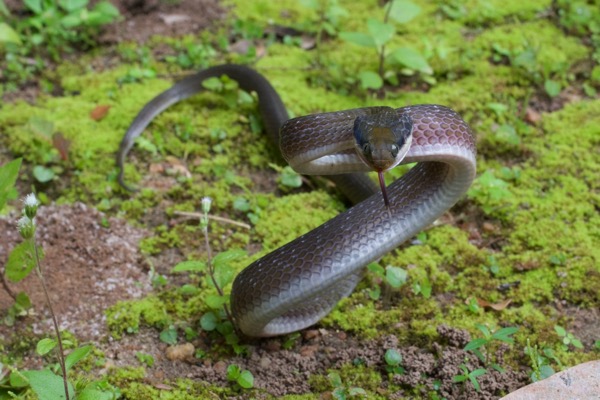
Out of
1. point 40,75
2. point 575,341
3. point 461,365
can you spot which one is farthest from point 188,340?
point 40,75

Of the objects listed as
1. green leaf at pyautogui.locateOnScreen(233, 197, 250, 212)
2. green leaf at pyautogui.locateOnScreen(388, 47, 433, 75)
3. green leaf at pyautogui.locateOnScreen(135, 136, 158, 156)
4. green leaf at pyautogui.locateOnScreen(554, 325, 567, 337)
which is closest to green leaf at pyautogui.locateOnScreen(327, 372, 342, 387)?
green leaf at pyautogui.locateOnScreen(554, 325, 567, 337)

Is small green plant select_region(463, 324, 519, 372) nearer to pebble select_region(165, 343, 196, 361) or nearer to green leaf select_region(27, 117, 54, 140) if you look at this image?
pebble select_region(165, 343, 196, 361)

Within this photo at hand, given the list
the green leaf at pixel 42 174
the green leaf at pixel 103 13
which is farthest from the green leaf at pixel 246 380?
the green leaf at pixel 103 13

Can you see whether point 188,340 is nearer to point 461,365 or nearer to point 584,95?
point 461,365

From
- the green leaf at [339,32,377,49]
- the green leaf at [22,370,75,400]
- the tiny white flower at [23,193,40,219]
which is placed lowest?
the green leaf at [339,32,377,49]

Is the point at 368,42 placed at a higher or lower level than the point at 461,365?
higher

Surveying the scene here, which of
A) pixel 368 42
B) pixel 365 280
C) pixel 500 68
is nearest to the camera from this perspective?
pixel 365 280

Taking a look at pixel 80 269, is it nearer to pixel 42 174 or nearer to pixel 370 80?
pixel 42 174
